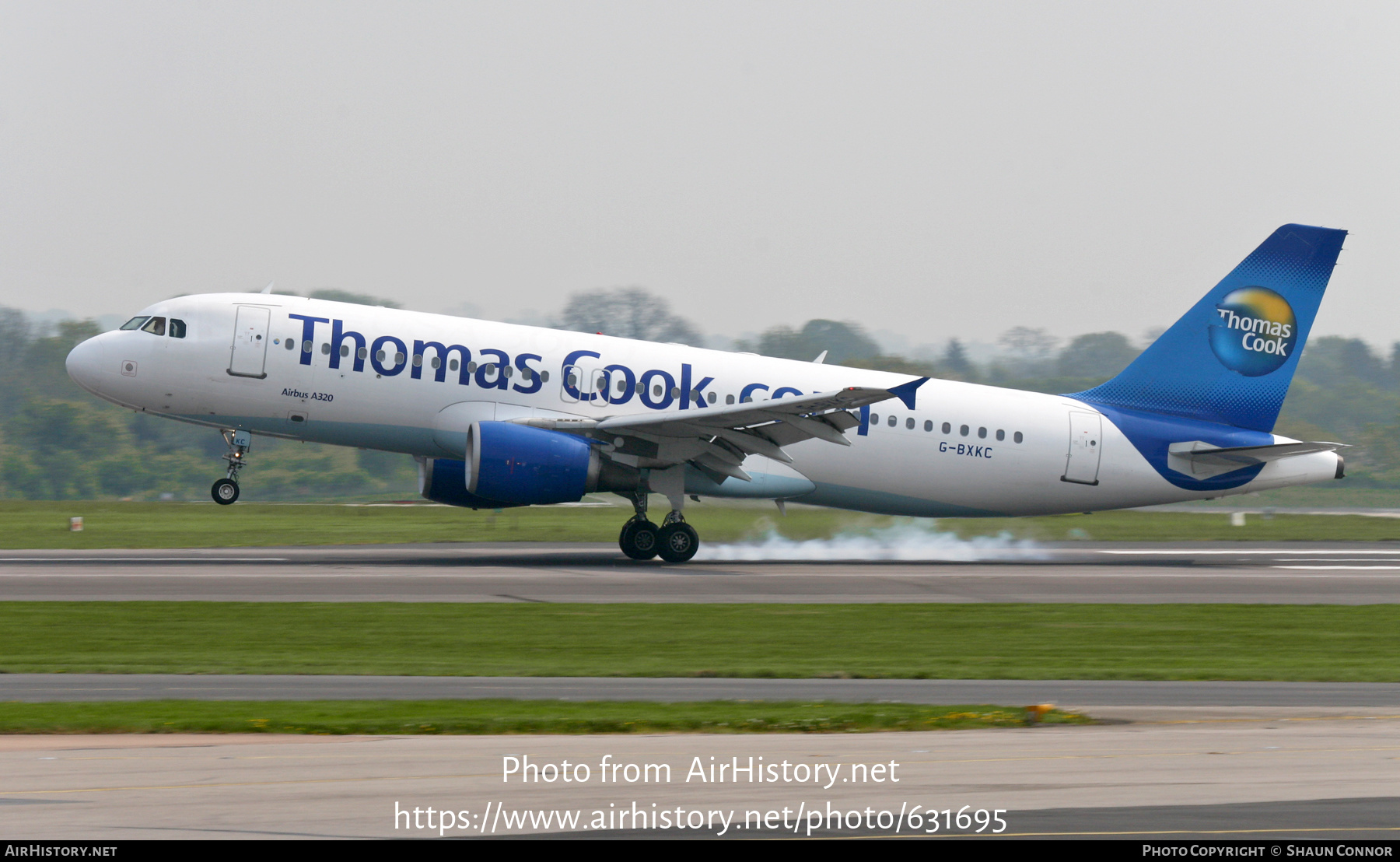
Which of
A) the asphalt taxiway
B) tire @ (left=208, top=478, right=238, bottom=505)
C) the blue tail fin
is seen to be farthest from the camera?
the blue tail fin

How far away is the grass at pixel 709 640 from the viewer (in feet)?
52.8

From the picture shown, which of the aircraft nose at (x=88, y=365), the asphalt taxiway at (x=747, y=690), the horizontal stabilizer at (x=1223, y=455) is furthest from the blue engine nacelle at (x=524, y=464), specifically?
the horizontal stabilizer at (x=1223, y=455)

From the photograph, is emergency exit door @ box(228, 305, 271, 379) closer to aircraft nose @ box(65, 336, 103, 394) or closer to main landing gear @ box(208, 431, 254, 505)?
main landing gear @ box(208, 431, 254, 505)

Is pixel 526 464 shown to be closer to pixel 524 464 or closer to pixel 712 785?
pixel 524 464

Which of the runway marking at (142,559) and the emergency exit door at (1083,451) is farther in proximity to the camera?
the emergency exit door at (1083,451)

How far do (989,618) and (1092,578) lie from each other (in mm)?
7725

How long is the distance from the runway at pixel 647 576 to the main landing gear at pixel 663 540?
11.9 inches

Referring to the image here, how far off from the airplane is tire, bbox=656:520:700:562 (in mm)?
41

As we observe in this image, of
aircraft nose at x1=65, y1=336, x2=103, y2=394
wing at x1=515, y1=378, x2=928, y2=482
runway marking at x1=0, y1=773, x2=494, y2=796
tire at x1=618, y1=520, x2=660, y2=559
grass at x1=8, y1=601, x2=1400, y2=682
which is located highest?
aircraft nose at x1=65, y1=336, x2=103, y2=394

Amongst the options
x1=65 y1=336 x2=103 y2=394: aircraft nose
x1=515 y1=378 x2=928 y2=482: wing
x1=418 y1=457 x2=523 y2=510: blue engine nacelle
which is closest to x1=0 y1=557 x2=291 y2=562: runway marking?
x1=418 y1=457 x2=523 y2=510: blue engine nacelle

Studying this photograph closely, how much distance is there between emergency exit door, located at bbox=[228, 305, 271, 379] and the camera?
28.1 metres

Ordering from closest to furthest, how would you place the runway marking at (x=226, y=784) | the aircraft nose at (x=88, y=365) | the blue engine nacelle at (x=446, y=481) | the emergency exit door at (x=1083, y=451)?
the runway marking at (x=226, y=784) < the aircraft nose at (x=88, y=365) < the blue engine nacelle at (x=446, y=481) < the emergency exit door at (x=1083, y=451)

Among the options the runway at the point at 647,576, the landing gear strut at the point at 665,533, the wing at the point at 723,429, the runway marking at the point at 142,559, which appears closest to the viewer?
the runway at the point at 647,576

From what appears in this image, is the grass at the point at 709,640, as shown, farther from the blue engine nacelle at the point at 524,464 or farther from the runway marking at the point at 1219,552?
the runway marking at the point at 1219,552
